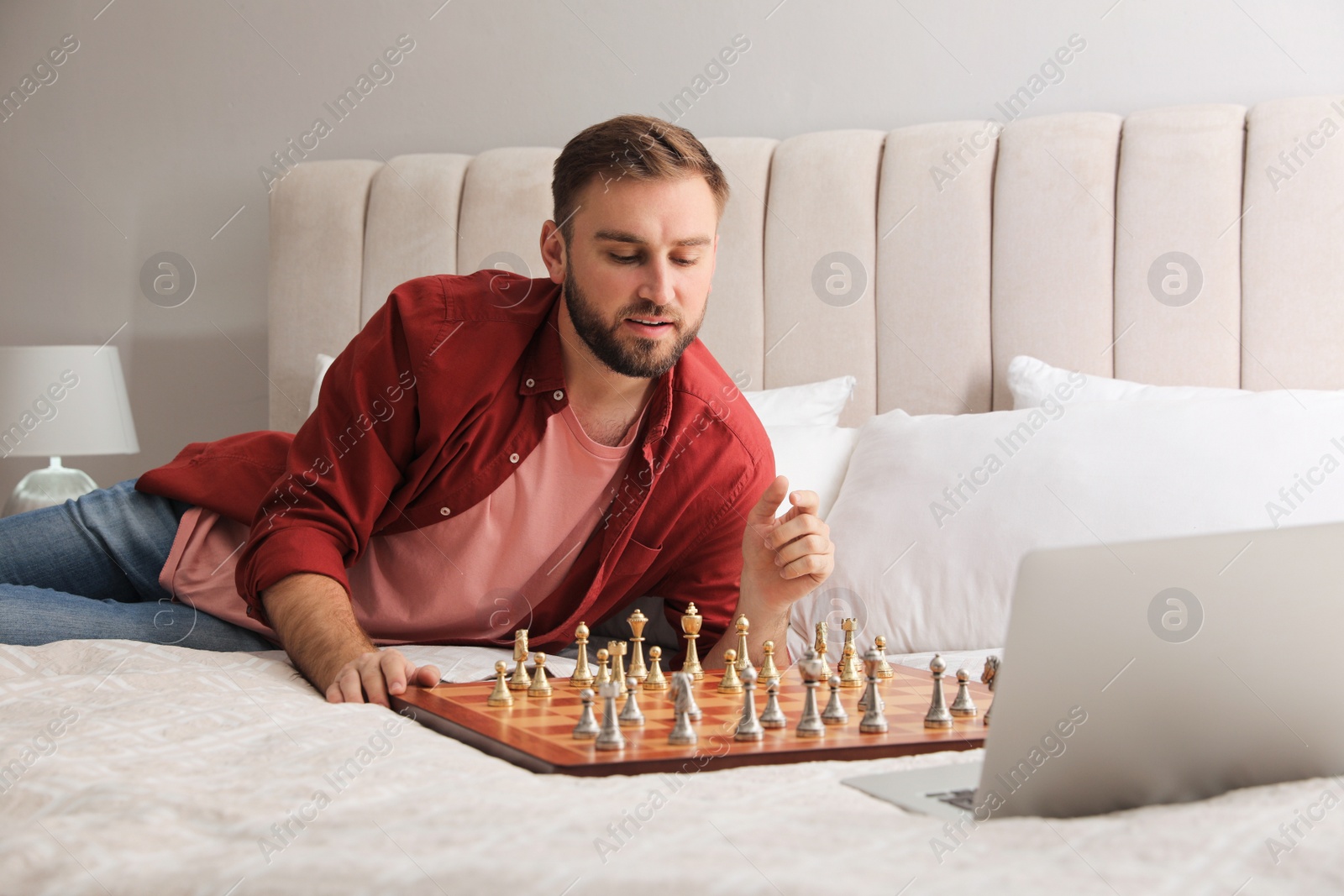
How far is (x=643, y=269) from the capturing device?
5.60 feet

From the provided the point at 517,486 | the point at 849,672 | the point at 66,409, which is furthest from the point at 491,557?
the point at 66,409

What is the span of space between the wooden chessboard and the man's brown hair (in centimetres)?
79

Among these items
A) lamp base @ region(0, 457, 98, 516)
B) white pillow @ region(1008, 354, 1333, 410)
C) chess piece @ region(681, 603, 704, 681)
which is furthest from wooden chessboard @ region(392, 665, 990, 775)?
→ lamp base @ region(0, 457, 98, 516)

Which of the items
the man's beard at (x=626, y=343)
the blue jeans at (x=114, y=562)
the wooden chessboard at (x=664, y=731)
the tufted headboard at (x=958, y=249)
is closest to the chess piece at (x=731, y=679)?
the wooden chessboard at (x=664, y=731)

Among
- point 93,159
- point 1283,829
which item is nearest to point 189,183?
point 93,159

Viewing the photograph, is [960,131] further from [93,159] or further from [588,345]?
[93,159]

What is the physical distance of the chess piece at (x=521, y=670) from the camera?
1297 mm

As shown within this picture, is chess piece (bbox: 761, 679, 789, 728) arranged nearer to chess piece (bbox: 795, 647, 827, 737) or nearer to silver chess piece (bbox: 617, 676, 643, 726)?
chess piece (bbox: 795, 647, 827, 737)

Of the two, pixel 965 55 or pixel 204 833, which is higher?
pixel 965 55

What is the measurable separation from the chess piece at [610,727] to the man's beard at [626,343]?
0.78 m

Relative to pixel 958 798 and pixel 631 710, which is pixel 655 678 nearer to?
pixel 631 710

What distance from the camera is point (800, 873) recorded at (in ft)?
2.05

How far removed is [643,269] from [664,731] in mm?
830

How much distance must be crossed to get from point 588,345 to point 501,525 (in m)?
0.31
